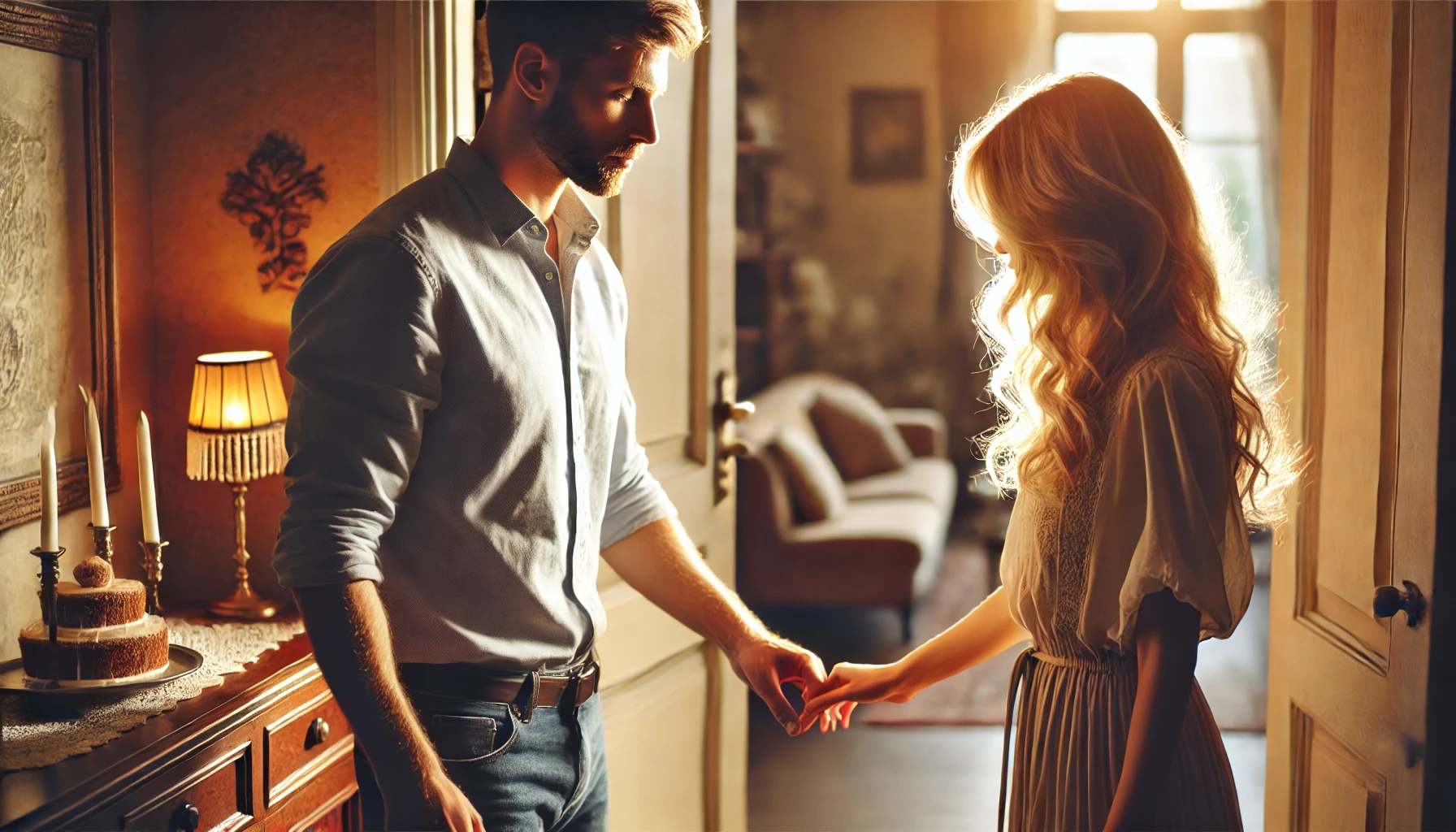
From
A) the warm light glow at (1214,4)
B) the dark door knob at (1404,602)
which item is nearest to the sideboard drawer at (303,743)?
the dark door knob at (1404,602)

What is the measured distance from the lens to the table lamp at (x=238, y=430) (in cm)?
197

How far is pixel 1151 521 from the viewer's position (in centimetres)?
127

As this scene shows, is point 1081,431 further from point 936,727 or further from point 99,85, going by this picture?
point 936,727

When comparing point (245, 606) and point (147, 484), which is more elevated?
point (147, 484)

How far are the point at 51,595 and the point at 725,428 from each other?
1.30 m

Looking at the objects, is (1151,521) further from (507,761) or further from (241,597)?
(241,597)

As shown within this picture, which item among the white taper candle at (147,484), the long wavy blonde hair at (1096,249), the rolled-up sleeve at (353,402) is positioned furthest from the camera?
the white taper candle at (147,484)

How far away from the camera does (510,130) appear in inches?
57.4

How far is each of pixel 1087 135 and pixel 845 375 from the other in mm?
6098

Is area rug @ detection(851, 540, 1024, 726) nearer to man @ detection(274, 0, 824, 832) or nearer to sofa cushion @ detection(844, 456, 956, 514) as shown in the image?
sofa cushion @ detection(844, 456, 956, 514)

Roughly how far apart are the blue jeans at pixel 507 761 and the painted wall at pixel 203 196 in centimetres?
92

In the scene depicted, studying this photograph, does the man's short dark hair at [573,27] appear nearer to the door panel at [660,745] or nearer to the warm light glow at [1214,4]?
the door panel at [660,745]

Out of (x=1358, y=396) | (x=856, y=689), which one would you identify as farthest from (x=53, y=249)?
(x=1358, y=396)

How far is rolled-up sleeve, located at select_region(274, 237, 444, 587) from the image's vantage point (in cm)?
121
